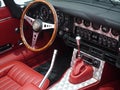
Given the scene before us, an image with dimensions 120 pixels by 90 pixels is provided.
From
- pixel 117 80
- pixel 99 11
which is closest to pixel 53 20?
pixel 99 11

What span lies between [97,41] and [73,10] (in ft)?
1.10

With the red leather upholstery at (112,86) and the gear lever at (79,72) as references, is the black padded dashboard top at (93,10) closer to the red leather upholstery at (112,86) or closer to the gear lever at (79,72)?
the gear lever at (79,72)

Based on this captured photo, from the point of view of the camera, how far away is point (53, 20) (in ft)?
7.68

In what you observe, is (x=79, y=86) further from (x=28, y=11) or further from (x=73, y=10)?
(x=28, y=11)

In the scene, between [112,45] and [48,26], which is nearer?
[112,45]

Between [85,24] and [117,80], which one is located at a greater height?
[85,24]

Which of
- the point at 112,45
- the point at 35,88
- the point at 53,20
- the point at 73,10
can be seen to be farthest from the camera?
the point at 53,20

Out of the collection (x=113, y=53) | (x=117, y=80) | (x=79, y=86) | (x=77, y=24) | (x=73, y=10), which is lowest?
(x=117, y=80)

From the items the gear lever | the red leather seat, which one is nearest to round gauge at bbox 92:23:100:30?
the gear lever

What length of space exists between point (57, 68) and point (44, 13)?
29.3 inches

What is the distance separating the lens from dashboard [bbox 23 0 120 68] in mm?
1976

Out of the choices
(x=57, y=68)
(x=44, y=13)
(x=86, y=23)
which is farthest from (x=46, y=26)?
(x=57, y=68)

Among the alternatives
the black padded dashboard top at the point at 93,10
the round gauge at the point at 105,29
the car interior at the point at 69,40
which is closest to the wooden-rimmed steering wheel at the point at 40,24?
the car interior at the point at 69,40

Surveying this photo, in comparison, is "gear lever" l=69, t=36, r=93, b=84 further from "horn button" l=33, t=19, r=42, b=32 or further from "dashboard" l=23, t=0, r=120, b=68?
"horn button" l=33, t=19, r=42, b=32
